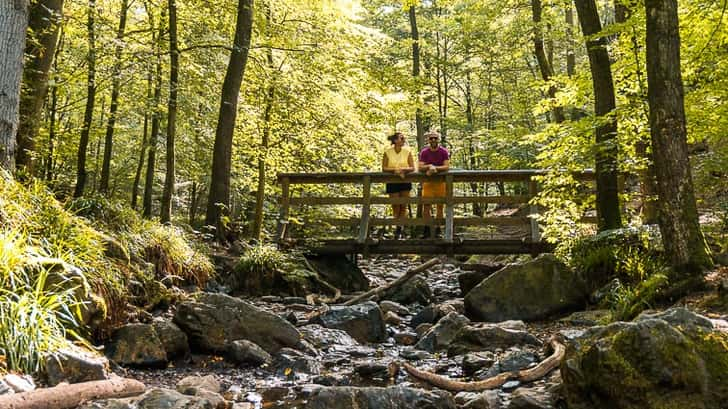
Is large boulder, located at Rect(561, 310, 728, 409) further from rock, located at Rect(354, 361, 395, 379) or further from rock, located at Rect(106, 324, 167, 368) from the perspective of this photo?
rock, located at Rect(106, 324, 167, 368)

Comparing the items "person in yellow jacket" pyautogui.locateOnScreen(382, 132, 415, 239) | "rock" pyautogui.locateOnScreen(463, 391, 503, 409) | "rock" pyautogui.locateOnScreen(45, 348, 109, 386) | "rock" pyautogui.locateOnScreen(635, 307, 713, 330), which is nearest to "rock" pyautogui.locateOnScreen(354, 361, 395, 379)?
"rock" pyautogui.locateOnScreen(463, 391, 503, 409)

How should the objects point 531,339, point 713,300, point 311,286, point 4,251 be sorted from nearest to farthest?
point 4,251 → point 713,300 → point 531,339 → point 311,286

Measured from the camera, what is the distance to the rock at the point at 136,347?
536 cm

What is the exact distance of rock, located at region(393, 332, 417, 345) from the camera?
7.15m

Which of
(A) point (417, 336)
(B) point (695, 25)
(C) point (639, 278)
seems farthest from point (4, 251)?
(B) point (695, 25)

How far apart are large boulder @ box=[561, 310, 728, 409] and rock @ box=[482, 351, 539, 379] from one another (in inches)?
50.5

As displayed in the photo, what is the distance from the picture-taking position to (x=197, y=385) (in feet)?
15.6

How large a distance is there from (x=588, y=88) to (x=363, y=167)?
807cm

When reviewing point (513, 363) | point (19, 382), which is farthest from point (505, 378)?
point (19, 382)

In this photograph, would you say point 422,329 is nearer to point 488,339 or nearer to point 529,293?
point 488,339

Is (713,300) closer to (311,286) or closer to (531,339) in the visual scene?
(531,339)

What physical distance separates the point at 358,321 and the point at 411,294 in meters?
2.92

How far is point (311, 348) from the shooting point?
21.2 ft

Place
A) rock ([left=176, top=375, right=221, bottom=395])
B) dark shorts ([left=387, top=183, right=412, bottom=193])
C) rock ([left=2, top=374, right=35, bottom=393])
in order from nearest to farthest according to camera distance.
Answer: rock ([left=2, top=374, right=35, bottom=393]) < rock ([left=176, top=375, right=221, bottom=395]) < dark shorts ([left=387, top=183, right=412, bottom=193])
